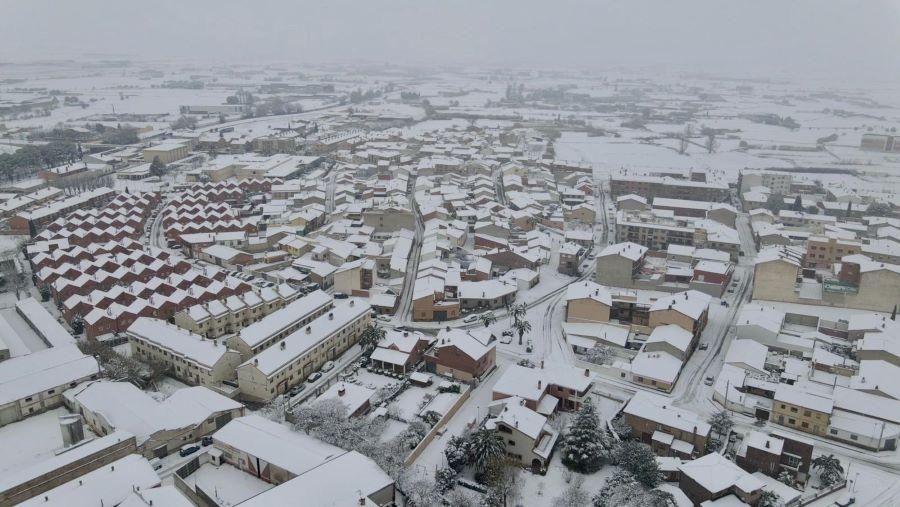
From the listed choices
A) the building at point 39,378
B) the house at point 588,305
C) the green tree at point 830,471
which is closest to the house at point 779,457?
the green tree at point 830,471

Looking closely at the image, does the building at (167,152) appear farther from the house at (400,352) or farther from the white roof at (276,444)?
the white roof at (276,444)

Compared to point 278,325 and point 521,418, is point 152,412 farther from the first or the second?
point 521,418

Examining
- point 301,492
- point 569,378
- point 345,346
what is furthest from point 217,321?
point 569,378

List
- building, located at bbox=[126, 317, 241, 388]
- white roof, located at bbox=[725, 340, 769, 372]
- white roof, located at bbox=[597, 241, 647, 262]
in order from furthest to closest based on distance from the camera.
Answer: white roof, located at bbox=[597, 241, 647, 262]
white roof, located at bbox=[725, 340, 769, 372]
building, located at bbox=[126, 317, 241, 388]

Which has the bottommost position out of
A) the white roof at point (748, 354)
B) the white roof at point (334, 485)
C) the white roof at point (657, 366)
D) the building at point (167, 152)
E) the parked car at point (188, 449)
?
the parked car at point (188, 449)

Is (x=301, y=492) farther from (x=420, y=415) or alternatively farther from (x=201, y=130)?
(x=201, y=130)

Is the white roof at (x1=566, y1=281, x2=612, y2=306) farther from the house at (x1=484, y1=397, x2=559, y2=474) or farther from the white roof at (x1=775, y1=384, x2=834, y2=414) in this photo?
the house at (x1=484, y1=397, x2=559, y2=474)

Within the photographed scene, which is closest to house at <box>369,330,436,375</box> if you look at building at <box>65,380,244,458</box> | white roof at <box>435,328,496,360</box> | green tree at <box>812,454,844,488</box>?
white roof at <box>435,328,496,360</box>
